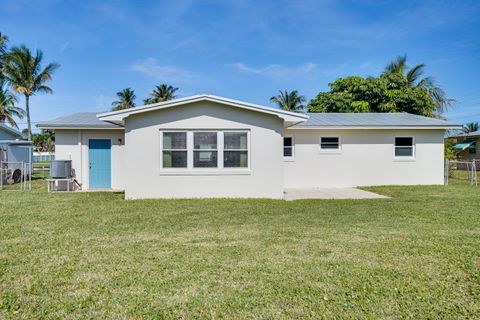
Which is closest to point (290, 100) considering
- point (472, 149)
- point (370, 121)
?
point (472, 149)

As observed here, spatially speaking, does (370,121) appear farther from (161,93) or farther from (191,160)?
(161,93)

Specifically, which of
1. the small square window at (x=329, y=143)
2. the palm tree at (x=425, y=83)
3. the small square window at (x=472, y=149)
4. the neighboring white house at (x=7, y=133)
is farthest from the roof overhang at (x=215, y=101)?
the small square window at (x=472, y=149)

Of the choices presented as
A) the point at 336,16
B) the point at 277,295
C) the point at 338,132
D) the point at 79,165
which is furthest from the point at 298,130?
the point at 277,295

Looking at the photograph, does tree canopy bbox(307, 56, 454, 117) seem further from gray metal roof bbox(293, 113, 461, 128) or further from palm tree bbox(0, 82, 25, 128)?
palm tree bbox(0, 82, 25, 128)

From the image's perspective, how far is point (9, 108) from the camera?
2809 cm

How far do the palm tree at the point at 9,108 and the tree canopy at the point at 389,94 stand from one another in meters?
28.2

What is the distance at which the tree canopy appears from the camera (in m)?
23.2

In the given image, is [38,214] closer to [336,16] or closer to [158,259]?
[158,259]

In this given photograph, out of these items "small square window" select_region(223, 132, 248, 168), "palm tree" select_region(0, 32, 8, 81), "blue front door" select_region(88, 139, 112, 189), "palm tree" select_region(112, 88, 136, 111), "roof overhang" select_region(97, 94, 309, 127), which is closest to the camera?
"roof overhang" select_region(97, 94, 309, 127)

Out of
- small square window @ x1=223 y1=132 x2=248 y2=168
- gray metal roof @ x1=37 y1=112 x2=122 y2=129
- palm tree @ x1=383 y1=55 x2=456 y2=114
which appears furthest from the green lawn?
palm tree @ x1=383 y1=55 x2=456 y2=114

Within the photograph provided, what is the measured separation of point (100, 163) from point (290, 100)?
31903 mm

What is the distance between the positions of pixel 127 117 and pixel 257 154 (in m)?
4.59

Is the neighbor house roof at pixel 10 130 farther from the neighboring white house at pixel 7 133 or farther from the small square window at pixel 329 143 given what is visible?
the small square window at pixel 329 143

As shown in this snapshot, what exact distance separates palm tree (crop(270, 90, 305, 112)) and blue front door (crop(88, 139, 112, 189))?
101 ft
